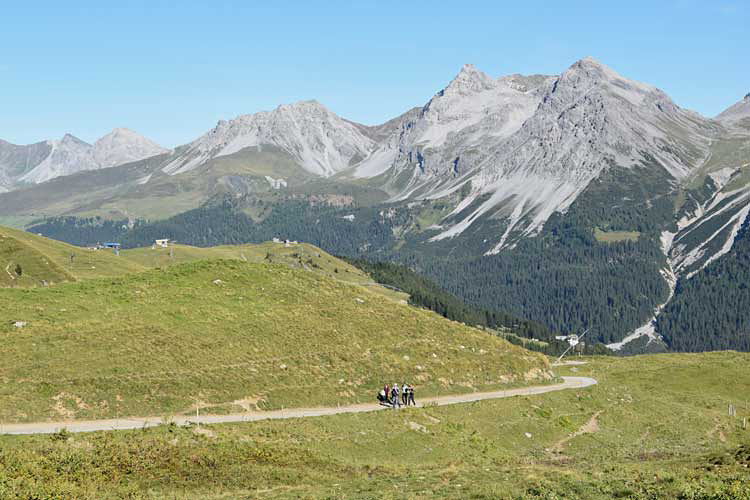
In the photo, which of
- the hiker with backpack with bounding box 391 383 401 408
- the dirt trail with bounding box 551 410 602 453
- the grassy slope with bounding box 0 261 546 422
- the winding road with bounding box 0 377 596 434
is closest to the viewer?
the winding road with bounding box 0 377 596 434

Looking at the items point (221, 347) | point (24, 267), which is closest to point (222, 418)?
point (221, 347)

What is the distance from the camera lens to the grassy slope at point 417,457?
119 ft

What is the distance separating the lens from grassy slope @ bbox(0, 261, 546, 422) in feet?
181

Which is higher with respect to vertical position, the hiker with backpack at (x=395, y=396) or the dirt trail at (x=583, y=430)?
the hiker with backpack at (x=395, y=396)

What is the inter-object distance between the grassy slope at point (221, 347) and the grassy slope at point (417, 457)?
8.22 metres

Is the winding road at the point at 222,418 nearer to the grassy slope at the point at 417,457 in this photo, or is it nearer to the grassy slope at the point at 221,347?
the grassy slope at the point at 221,347

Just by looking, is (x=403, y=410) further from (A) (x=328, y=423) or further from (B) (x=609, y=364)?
(B) (x=609, y=364)

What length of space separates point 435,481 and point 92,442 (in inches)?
737

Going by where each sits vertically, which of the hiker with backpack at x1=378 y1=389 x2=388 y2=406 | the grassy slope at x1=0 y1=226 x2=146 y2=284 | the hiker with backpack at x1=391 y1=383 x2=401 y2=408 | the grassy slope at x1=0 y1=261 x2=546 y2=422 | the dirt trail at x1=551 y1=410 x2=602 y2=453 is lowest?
the dirt trail at x1=551 y1=410 x2=602 y2=453

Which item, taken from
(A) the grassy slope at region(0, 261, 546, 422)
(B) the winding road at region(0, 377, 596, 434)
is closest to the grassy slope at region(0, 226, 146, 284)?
(A) the grassy slope at region(0, 261, 546, 422)

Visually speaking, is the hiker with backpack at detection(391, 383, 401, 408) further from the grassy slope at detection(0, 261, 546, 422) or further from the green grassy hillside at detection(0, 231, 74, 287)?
the green grassy hillside at detection(0, 231, 74, 287)

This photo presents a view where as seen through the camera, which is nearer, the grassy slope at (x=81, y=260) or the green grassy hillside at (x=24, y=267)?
the green grassy hillside at (x=24, y=267)

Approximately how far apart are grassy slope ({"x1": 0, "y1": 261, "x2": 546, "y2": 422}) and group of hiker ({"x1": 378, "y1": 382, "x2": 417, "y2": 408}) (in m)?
1.90

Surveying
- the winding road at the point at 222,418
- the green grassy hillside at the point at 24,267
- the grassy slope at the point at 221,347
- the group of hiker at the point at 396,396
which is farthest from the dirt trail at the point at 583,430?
the green grassy hillside at the point at 24,267
